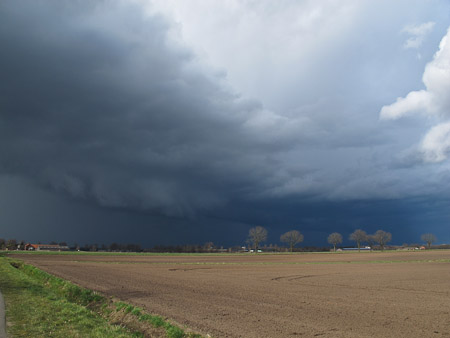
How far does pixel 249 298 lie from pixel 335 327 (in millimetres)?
10132

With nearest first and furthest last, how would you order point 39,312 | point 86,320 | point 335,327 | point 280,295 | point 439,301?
1. point 335,327
2. point 86,320
3. point 39,312
4. point 439,301
5. point 280,295

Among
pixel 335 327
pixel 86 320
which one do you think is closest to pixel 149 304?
pixel 86 320

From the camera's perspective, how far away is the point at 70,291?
27.7 m

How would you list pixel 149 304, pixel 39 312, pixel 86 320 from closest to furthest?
pixel 86 320 → pixel 39 312 → pixel 149 304

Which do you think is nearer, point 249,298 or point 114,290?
point 249,298

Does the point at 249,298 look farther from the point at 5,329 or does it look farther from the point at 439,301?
the point at 5,329

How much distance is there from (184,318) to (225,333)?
3609 mm

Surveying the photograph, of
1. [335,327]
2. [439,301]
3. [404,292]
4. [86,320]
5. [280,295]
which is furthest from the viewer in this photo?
[404,292]

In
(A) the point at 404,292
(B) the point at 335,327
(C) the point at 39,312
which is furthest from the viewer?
(A) the point at 404,292

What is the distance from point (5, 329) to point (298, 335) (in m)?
12.4

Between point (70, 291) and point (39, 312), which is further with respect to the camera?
point (70, 291)

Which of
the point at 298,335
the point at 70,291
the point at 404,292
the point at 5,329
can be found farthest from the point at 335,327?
the point at 70,291

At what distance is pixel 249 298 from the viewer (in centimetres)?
2528

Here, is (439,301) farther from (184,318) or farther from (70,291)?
(70,291)
